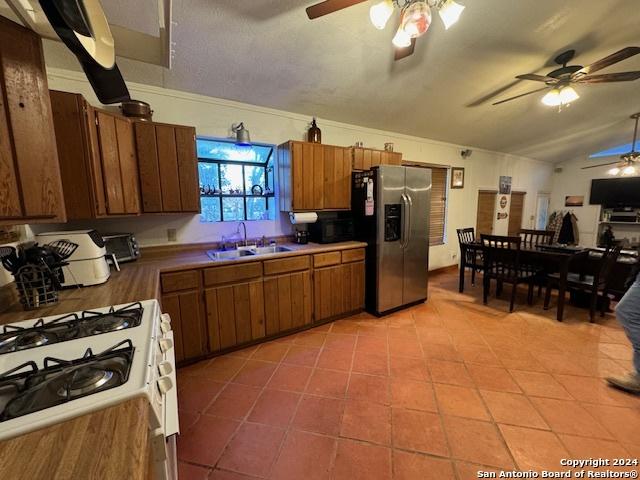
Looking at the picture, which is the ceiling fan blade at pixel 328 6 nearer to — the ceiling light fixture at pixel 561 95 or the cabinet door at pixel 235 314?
the cabinet door at pixel 235 314

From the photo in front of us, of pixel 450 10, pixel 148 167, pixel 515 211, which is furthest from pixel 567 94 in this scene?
pixel 515 211

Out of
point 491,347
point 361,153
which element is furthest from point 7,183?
point 491,347

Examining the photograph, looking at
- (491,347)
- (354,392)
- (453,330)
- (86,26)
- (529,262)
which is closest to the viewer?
(86,26)

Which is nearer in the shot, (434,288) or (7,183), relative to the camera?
(7,183)

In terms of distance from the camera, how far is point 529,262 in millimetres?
3438

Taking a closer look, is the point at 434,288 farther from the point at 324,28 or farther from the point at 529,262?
the point at 324,28

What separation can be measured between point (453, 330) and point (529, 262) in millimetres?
1652

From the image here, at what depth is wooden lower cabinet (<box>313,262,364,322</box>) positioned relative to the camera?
2.84m

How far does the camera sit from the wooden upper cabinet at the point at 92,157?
1.63m

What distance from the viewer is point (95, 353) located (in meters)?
0.91

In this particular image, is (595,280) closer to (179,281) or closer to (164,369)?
(164,369)

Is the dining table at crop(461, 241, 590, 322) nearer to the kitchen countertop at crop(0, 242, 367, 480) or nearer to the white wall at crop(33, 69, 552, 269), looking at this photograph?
the white wall at crop(33, 69, 552, 269)

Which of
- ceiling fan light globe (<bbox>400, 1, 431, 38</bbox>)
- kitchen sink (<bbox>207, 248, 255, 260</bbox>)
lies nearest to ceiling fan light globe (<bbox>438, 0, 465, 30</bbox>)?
ceiling fan light globe (<bbox>400, 1, 431, 38</bbox>)

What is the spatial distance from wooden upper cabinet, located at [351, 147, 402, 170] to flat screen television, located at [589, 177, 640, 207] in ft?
21.7
